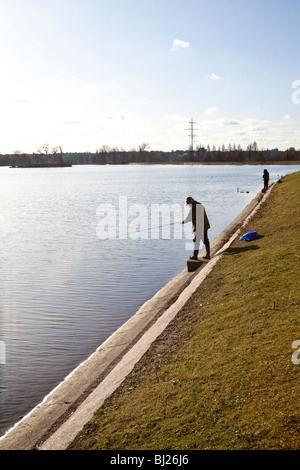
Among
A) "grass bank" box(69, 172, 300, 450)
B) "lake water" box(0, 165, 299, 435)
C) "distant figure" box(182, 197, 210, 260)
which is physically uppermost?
"distant figure" box(182, 197, 210, 260)

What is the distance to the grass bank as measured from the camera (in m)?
5.12

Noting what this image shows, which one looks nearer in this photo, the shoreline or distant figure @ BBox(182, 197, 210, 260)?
the shoreline

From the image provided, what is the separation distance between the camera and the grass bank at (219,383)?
512 cm

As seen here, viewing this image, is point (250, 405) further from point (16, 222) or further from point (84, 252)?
point (16, 222)

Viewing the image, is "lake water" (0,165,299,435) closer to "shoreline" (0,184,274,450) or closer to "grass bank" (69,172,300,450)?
"shoreline" (0,184,274,450)

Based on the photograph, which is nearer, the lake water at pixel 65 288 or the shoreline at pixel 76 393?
the shoreline at pixel 76 393

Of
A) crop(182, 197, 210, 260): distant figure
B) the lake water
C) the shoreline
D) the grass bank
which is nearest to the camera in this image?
the grass bank

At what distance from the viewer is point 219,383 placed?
6.16m

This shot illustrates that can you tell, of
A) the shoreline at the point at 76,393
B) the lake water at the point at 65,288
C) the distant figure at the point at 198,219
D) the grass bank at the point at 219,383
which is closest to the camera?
the grass bank at the point at 219,383

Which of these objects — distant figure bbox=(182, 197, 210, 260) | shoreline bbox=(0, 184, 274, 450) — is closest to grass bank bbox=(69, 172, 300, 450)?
shoreline bbox=(0, 184, 274, 450)

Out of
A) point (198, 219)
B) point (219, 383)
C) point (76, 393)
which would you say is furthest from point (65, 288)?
point (219, 383)

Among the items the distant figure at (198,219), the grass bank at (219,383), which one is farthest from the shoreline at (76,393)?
the distant figure at (198,219)

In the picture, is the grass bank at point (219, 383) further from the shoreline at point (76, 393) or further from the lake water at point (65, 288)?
the lake water at point (65, 288)

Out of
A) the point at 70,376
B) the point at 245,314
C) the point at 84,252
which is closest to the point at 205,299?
the point at 245,314
